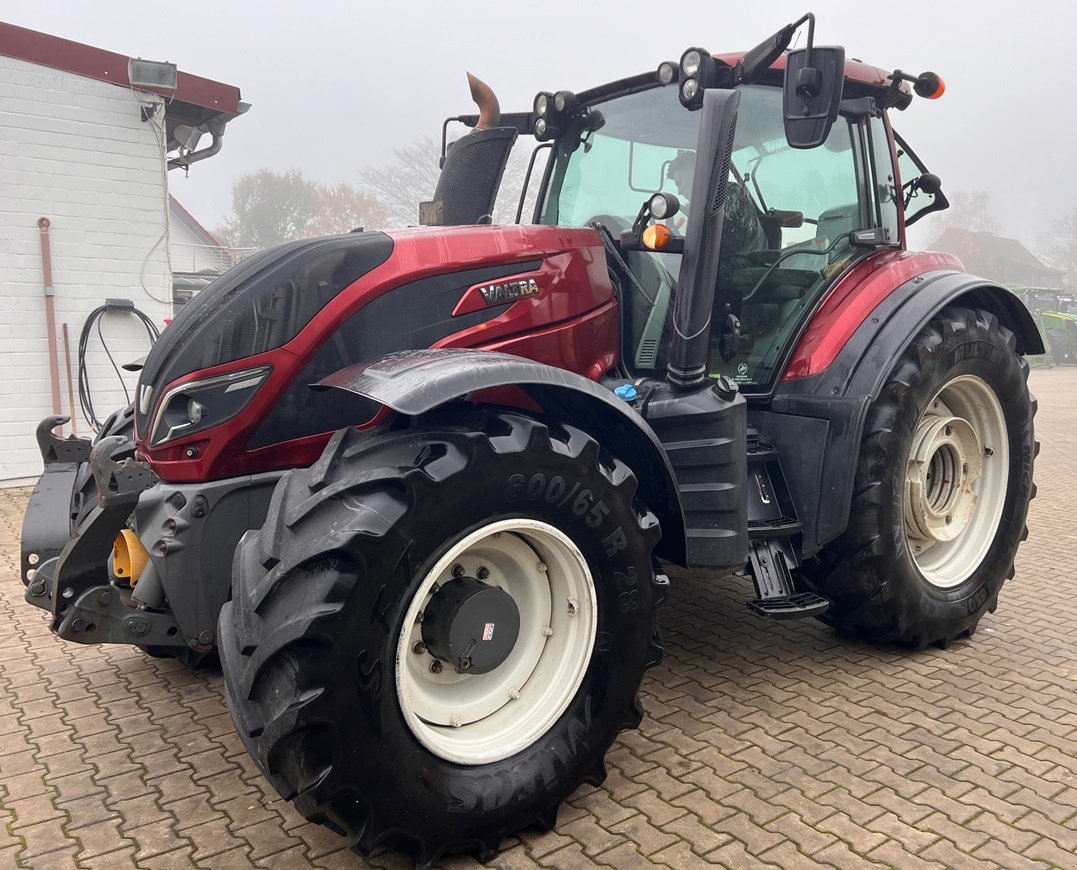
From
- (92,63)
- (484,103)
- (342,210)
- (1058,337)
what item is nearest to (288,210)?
(342,210)

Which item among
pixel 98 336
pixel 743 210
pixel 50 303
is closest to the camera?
pixel 743 210

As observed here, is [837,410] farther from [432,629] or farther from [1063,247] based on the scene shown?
[1063,247]

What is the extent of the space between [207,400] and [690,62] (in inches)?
79.5

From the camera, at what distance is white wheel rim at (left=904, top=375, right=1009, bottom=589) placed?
3.93 meters

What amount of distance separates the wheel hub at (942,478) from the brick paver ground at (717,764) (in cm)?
54

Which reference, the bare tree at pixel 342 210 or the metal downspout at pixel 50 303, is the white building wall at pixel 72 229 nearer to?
the metal downspout at pixel 50 303

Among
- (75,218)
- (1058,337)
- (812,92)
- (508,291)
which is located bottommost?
(1058,337)

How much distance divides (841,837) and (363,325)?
6.56 ft

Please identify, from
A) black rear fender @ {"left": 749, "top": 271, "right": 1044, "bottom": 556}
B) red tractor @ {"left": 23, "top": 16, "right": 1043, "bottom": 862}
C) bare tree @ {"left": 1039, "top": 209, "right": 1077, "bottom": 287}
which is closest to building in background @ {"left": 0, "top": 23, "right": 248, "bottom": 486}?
red tractor @ {"left": 23, "top": 16, "right": 1043, "bottom": 862}

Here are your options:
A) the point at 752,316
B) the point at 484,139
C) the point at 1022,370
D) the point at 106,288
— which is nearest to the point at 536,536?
the point at 752,316

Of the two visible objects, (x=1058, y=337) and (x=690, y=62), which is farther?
(x=1058, y=337)

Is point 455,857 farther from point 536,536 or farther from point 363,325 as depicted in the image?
point 363,325

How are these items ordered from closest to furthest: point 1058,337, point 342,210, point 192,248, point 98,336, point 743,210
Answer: point 743,210
point 98,336
point 192,248
point 1058,337
point 342,210

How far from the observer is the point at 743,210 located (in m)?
3.64
